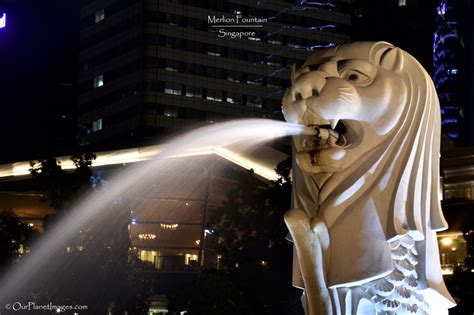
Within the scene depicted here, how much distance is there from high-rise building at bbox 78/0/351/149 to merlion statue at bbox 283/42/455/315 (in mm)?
90053

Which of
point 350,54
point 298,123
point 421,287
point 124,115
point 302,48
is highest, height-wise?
point 302,48

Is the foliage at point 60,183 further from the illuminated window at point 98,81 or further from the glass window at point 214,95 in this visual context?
the illuminated window at point 98,81

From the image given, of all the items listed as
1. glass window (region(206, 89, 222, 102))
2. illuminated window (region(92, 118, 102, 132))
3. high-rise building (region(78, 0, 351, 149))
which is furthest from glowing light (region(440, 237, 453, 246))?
illuminated window (region(92, 118, 102, 132))

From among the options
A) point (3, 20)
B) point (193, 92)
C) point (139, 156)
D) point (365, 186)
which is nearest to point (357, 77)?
point (365, 186)

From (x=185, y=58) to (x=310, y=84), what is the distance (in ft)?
313

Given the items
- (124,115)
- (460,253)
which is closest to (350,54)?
(460,253)

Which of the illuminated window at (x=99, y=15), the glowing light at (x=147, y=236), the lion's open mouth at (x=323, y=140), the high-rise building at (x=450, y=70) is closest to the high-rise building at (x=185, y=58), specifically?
the illuminated window at (x=99, y=15)

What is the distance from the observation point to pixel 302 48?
380ft

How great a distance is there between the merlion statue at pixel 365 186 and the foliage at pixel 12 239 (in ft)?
90.1

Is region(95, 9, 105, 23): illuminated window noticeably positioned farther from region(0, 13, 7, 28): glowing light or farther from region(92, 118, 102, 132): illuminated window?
region(0, 13, 7, 28): glowing light

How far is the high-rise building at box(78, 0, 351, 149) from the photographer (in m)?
106

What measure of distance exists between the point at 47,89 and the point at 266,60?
29651mm

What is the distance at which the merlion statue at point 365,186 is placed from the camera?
1241 centimetres

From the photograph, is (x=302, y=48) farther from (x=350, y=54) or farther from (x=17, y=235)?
(x=350, y=54)
